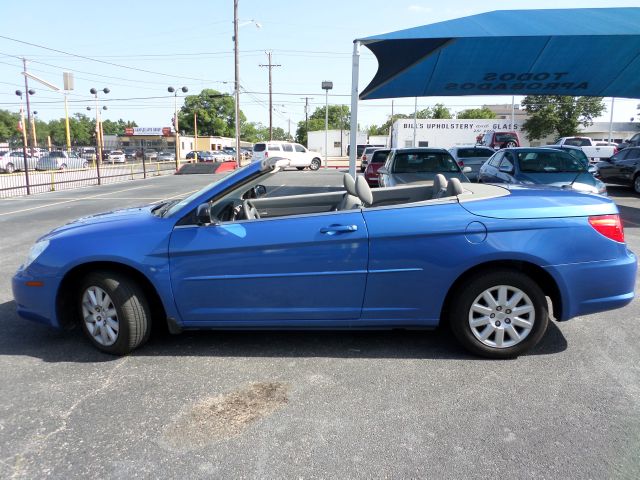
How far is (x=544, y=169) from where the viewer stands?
9.99m

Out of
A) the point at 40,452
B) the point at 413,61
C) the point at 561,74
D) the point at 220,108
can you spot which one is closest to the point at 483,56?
the point at 413,61

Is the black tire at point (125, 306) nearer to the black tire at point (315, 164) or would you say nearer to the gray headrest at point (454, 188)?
the gray headrest at point (454, 188)

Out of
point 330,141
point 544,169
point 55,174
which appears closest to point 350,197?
point 544,169

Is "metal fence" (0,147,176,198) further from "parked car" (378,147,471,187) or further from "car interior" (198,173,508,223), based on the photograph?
"car interior" (198,173,508,223)

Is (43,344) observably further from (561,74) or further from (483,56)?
(561,74)

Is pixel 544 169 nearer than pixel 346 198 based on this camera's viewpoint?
No

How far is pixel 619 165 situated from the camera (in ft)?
53.1

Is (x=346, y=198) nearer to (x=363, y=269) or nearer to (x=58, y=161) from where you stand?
(x=363, y=269)

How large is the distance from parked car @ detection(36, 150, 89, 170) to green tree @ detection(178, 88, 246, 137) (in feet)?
275

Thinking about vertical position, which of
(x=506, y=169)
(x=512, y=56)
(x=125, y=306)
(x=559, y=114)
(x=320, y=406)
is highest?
(x=559, y=114)

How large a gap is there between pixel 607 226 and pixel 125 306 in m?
3.65

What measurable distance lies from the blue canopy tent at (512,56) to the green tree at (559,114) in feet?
132

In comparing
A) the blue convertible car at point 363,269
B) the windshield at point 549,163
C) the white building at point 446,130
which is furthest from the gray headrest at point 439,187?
the white building at point 446,130

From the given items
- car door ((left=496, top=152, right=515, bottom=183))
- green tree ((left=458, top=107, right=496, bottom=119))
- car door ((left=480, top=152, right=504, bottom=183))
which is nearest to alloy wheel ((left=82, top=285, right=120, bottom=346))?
→ car door ((left=496, top=152, right=515, bottom=183))
